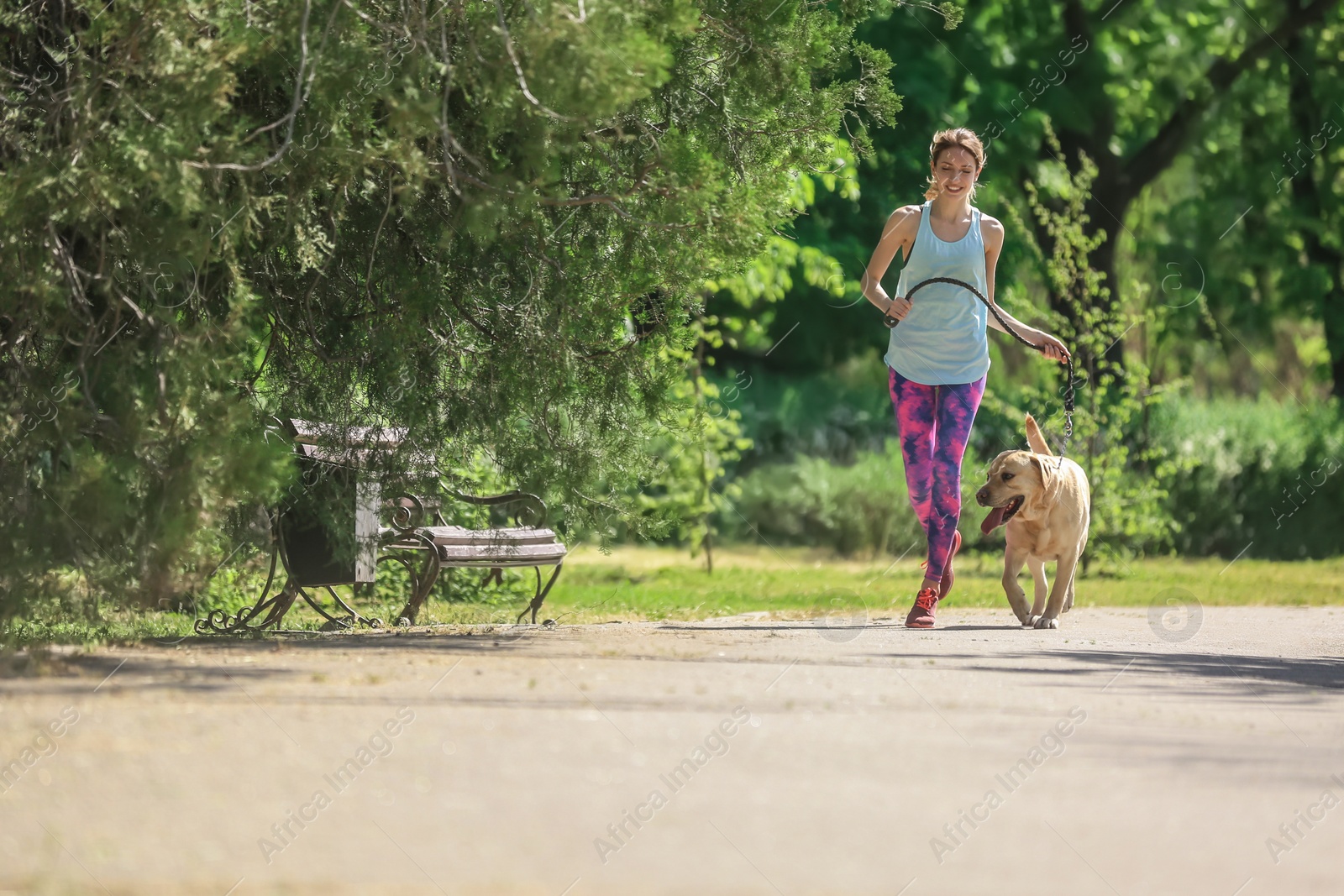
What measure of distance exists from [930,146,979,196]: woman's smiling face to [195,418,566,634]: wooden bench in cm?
291

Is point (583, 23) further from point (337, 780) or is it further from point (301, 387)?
point (337, 780)

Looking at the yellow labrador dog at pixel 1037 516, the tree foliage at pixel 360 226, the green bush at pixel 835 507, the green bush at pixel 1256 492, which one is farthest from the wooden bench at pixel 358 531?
the green bush at pixel 1256 492

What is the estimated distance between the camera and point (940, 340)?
9.18m

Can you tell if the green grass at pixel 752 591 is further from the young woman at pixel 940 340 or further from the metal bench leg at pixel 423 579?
the young woman at pixel 940 340

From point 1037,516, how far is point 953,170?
1.99 meters

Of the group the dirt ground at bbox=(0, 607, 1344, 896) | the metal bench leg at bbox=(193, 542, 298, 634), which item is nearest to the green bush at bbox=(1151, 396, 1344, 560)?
the metal bench leg at bbox=(193, 542, 298, 634)

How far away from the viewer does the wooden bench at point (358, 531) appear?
8633 mm

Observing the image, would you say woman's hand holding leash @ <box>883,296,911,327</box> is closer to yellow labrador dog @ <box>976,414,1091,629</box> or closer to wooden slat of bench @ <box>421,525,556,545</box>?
yellow labrador dog @ <box>976,414,1091,629</box>

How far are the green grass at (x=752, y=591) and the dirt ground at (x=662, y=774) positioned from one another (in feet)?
6.56

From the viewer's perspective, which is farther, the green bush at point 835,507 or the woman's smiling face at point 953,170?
the green bush at point 835,507

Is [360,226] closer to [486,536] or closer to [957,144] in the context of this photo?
[486,536]

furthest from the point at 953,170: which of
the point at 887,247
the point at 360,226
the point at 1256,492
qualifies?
the point at 1256,492

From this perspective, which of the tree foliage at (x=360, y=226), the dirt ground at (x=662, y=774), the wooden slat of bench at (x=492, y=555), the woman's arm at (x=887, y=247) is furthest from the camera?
the wooden slat of bench at (x=492, y=555)

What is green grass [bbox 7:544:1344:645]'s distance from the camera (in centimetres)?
1047
